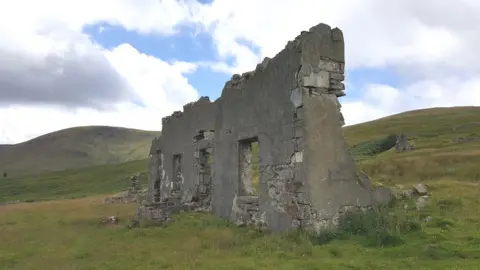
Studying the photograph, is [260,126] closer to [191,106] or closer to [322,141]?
[322,141]

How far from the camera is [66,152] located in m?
176

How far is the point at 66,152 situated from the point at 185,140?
167 m

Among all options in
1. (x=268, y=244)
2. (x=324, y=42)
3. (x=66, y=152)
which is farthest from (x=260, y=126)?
(x=66, y=152)

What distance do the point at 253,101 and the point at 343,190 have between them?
4532mm

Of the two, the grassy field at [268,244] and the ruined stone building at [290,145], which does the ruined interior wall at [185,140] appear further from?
the grassy field at [268,244]

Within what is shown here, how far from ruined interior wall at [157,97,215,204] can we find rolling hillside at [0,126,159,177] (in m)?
144

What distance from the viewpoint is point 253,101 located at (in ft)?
49.3

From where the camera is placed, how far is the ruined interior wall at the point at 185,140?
1960cm

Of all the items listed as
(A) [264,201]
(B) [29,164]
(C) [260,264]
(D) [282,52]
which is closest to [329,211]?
(A) [264,201]

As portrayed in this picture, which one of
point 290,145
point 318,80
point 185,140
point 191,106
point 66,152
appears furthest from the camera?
point 66,152

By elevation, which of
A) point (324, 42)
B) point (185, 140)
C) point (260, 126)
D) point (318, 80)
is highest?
point (324, 42)

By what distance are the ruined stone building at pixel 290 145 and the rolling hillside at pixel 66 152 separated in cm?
15269

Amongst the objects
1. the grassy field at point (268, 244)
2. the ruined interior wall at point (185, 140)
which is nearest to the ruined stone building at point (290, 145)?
the grassy field at point (268, 244)

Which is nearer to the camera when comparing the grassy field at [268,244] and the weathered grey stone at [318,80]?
the grassy field at [268,244]
